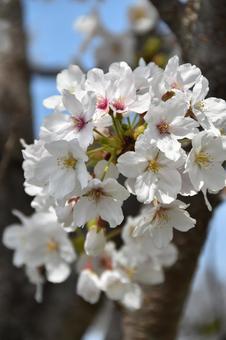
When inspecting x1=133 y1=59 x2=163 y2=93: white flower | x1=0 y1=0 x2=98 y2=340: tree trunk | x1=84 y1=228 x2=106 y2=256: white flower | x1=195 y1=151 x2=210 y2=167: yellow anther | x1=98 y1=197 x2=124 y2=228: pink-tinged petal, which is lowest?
x1=0 y1=0 x2=98 y2=340: tree trunk

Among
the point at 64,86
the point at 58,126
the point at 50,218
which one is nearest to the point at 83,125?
the point at 58,126

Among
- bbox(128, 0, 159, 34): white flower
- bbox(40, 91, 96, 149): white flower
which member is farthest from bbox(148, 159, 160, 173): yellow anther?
bbox(128, 0, 159, 34): white flower

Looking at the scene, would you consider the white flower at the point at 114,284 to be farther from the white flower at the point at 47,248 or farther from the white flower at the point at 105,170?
the white flower at the point at 105,170

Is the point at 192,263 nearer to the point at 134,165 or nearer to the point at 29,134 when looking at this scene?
the point at 134,165

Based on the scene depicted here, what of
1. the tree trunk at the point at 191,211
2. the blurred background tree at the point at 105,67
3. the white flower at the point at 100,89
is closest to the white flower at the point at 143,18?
the blurred background tree at the point at 105,67

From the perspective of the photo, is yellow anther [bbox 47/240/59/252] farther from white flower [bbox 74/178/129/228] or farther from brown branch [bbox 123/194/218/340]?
white flower [bbox 74/178/129/228]

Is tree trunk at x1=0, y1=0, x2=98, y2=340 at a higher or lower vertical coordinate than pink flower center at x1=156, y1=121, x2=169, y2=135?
lower

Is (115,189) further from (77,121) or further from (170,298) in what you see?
(170,298)
